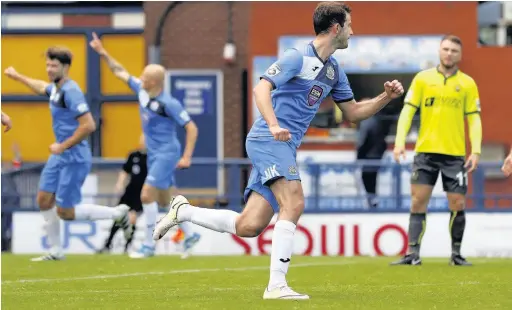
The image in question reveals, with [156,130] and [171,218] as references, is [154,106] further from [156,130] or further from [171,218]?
[171,218]

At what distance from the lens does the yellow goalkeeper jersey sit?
13914 millimetres

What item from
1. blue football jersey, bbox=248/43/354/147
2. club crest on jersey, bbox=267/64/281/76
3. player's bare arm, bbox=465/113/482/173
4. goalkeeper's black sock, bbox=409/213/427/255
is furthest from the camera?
goalkeeper's black sock, bbox=409/213/427/255

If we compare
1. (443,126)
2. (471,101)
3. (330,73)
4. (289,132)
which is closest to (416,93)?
(443,126)

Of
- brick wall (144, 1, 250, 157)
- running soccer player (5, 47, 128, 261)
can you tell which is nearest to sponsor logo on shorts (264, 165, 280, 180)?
running soccer player (5, 47, 128, 261)

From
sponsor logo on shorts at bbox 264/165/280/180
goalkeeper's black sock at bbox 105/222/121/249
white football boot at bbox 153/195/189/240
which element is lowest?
goalkeeper's black sock at bbox 105/222/121/249

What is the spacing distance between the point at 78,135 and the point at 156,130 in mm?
1545

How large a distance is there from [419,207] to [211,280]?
8.73ft

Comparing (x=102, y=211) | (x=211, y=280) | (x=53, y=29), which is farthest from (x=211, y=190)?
(x=211, y=280)

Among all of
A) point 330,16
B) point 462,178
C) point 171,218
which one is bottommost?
point 171,218

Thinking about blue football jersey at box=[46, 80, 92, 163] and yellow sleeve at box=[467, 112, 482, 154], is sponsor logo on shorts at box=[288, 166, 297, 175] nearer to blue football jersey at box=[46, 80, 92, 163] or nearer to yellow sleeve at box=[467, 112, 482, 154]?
yellow sleeve at box=[467, 112, 482, 154]

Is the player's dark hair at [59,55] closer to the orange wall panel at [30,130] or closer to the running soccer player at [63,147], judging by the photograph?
the running soccer player at [63,147]

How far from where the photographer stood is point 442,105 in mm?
13953

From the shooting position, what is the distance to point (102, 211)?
16.3 m

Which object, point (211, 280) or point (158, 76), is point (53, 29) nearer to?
point (158, 76)
